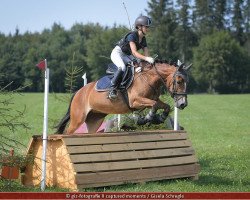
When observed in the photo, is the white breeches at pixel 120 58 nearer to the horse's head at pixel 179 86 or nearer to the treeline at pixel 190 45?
the horse's head at pixel 179 86

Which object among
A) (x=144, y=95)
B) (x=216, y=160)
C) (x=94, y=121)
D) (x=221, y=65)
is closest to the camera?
(x=144, y=95)

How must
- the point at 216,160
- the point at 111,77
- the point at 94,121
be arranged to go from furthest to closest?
the point at 216,160 → the point at 94,121 → the point at 111,77

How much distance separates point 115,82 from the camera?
281 inches

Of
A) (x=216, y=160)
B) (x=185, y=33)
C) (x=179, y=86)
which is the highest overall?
(x=185, y=33)

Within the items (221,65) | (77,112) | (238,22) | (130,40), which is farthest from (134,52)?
(238,22)

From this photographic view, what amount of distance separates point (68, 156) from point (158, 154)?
5.59 ft

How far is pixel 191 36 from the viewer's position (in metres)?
75.0

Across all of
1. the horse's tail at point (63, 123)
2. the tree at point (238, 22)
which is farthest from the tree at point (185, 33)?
the horse's tail at point (63, 123)

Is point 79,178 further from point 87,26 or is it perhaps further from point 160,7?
point 87,26

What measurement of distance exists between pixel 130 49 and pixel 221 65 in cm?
6296

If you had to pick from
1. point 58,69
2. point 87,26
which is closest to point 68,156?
point 58,69

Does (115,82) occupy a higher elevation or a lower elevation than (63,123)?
higher

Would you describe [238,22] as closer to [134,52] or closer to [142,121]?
[134,52]

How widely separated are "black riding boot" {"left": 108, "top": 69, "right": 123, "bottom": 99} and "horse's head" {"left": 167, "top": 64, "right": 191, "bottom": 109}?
2.66 feet
